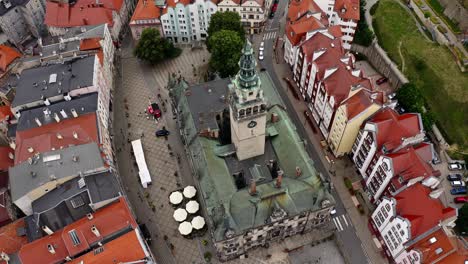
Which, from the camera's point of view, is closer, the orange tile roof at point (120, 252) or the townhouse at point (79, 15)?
the orange tile roof at point (120, 252)

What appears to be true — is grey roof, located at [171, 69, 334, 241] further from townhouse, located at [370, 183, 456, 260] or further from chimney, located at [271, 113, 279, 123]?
townhouse, located at [370, 183, 456, 260]

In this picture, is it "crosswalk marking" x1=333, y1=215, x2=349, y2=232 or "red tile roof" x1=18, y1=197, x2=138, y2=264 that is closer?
"red tile roof" x1=18, y1=197, x2=138, y2=264

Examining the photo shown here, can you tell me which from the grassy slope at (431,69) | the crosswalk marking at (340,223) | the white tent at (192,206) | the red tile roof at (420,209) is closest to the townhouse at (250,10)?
the grassy slope at (431,69)

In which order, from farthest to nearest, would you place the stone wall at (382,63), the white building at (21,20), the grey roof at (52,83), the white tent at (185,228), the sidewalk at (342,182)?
the white building at (21,20) → the stone wall at (382,63) → the grey roof at (52,83) → the white tent at (185,228) → the sidewalk at (342,182)

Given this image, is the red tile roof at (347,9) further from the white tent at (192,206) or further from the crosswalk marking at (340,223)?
the white tent at (192,206)

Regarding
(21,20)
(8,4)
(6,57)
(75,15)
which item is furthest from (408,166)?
(8,4)

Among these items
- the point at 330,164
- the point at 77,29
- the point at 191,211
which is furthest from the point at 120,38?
the point at 330,164

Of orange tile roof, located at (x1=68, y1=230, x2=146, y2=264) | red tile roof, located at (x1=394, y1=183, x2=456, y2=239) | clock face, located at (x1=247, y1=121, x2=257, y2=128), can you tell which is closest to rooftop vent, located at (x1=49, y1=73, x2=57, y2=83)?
orange tile roof, located at (x1=68, y1=230, x2=146, y2=264)
